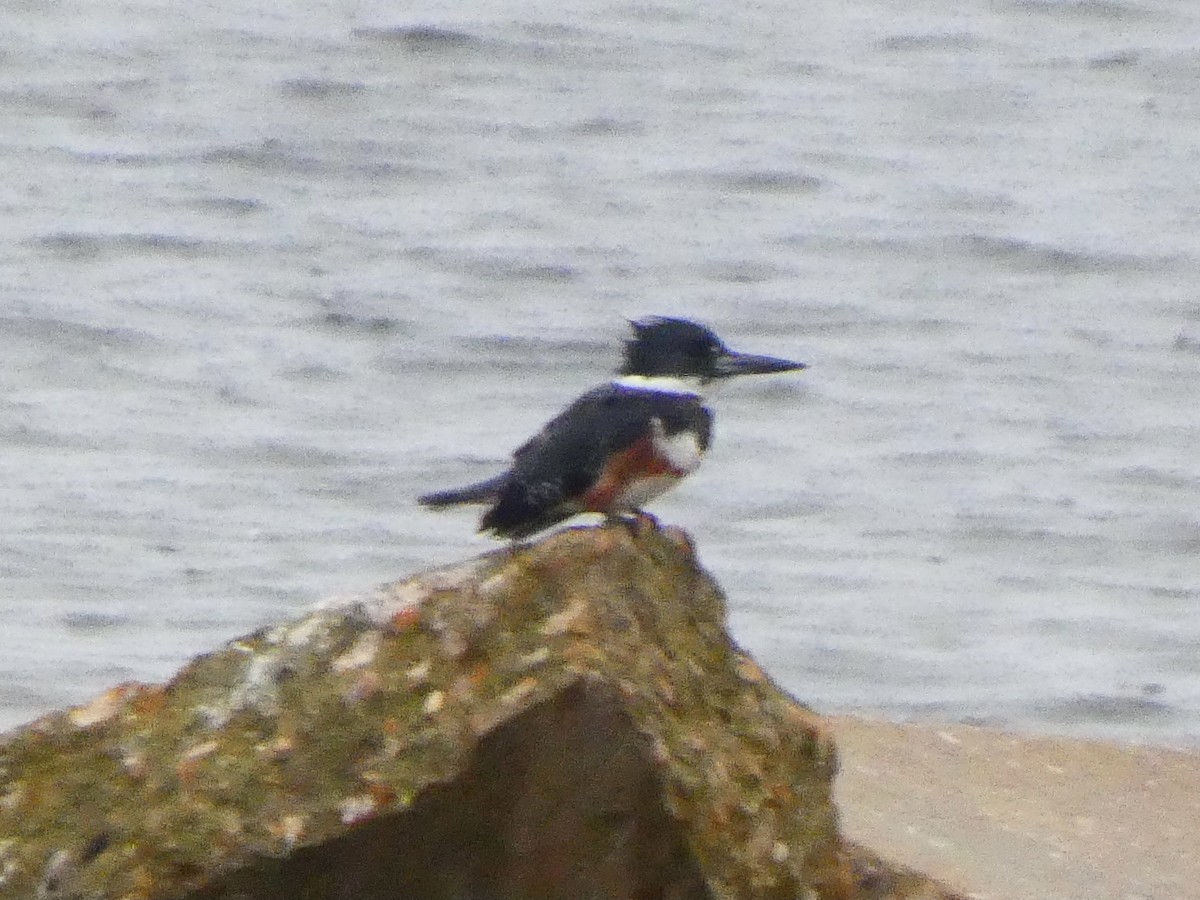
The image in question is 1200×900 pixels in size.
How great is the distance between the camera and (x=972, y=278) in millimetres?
15766

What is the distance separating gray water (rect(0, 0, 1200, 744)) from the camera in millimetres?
11094

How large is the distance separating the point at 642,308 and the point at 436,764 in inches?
391

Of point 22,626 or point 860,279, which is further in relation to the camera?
point 860,279

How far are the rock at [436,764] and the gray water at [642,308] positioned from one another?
4409 mm

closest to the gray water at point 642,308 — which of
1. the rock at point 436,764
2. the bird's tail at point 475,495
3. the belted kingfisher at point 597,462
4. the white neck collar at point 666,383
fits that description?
the white neck collar at point 666,383

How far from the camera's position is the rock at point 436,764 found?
16.4ft

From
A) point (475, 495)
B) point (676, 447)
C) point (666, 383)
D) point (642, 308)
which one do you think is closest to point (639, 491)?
point (676, 447)

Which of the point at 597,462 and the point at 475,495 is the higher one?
the point at 597,462

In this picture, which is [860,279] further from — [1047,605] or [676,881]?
[676,881]

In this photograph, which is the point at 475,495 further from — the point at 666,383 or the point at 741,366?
the point at 741,366

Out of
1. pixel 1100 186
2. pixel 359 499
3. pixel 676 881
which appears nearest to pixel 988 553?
pixel 359 499

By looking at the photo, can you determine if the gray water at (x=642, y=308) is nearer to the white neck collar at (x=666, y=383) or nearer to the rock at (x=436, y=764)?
the white neck collar at (x=666, y=383)

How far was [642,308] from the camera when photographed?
14.8 m

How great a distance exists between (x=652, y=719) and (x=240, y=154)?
13077 millimetres
